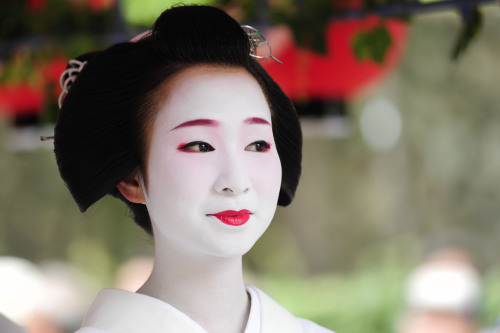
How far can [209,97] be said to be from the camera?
954 millimetres

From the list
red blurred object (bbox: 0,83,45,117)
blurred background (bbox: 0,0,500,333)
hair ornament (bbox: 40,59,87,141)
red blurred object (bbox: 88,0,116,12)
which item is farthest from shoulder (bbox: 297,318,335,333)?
blurred background (bbox: 0,0,500,333)

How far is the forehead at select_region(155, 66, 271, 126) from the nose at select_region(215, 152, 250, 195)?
2.2 inches

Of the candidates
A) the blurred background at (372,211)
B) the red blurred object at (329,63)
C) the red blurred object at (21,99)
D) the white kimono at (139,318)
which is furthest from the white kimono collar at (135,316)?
the blurred background at (372,211)

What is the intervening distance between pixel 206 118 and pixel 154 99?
3.2 inches

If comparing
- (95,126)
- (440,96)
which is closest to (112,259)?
(440,96)

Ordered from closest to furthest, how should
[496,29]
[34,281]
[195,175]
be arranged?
[195,175]
[34,281]
[496,29]

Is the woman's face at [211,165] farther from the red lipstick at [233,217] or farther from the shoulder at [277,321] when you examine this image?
the shoulder at [277,321]

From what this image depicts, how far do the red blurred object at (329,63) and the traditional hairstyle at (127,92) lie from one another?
0.57 metres

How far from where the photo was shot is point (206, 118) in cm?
94

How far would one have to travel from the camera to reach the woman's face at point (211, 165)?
92 cm

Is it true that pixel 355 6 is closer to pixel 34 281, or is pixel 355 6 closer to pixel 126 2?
pixel 126 2

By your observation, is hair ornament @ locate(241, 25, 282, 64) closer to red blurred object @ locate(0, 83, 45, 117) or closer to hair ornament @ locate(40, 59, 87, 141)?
hair ornament @ locate(40, 59, 87, 141)

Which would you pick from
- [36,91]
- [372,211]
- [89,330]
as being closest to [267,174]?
[89,330]

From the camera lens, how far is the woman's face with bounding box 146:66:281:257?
924 mm
